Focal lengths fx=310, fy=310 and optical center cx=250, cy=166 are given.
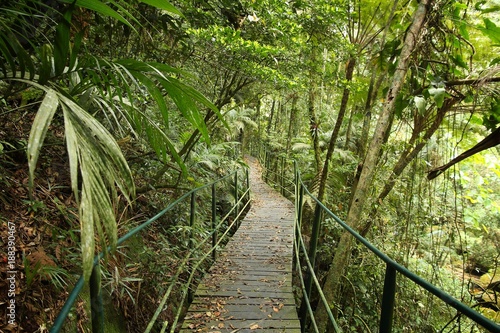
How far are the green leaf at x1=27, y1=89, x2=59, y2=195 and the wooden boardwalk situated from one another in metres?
2.20

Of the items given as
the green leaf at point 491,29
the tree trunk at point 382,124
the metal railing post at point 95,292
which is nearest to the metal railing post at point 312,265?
the tree trunk at point 382,124

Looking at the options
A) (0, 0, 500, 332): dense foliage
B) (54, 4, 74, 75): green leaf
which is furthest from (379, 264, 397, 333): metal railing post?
(54, 4, 74, 75): green leaf

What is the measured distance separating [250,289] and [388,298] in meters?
2.25

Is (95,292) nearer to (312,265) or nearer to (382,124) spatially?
(312,265)

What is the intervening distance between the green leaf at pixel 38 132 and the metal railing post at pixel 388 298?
1.27 metres

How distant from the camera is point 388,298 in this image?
1285 mm

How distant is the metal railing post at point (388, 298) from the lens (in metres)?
1.27

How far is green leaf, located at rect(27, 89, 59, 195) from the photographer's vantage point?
2.41 feet

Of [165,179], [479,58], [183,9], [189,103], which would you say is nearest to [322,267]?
[165,179]

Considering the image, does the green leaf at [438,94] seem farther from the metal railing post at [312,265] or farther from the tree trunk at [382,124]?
the metal railing post at [312,265]

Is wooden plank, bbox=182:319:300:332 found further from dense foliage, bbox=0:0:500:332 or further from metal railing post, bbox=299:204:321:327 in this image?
dense foliage, bbox=0:0:500:332

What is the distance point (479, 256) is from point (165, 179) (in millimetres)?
12198

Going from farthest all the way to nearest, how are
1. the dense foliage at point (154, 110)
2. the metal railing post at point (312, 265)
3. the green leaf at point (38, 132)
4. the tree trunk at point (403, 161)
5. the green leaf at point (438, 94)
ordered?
1. the tree trunk at point (403, 161)
2. the metal railing post at point (312, 265)
3. the green leaf at point (438, 94)
4. the dense foliage at point (154, 110)
5. the green leaf at point (38, 132)

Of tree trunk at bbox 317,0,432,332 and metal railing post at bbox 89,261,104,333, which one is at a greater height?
tree trunk at bbox 317,0,432,332
